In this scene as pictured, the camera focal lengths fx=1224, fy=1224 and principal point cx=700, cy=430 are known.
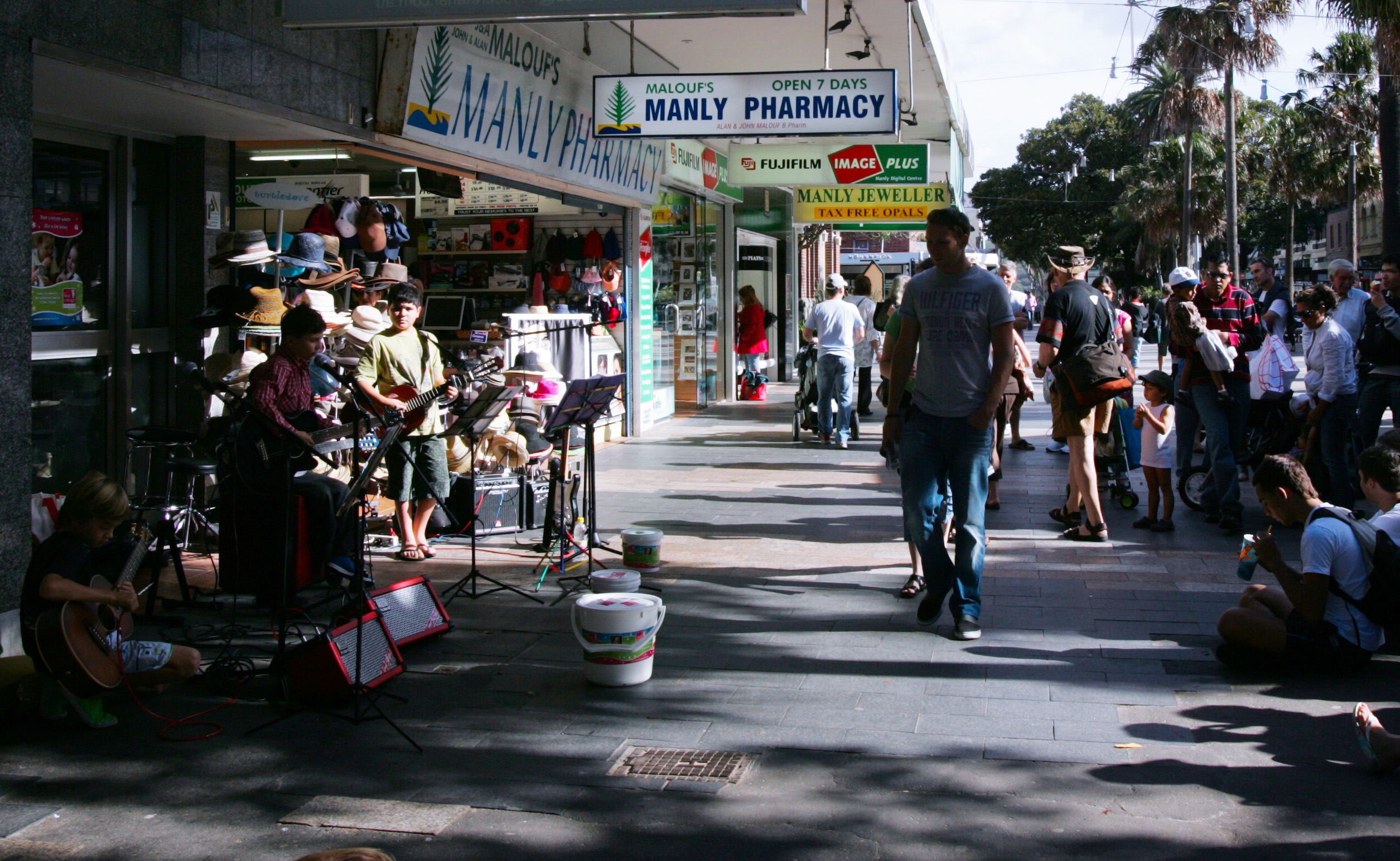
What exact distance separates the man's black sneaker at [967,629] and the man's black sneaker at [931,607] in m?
0.18

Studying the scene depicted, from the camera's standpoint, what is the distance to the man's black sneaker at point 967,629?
19.6 feet

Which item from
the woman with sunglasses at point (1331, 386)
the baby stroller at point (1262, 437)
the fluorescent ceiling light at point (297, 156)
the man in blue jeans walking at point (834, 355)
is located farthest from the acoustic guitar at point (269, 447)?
the man in blue jeans walking at point (834, 355)

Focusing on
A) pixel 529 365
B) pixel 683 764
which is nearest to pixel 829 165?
pixel 529 365

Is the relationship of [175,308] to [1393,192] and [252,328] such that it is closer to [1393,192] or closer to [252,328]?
[252,328]

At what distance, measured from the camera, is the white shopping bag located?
32.0ft

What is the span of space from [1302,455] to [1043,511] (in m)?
1.94

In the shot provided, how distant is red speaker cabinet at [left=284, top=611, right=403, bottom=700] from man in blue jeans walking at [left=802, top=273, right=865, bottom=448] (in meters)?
9.18

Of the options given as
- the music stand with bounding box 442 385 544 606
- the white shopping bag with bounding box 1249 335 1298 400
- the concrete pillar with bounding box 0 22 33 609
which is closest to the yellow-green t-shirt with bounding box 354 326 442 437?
the music stand with bounding box 442 385 544 606

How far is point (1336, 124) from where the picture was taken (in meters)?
44.0

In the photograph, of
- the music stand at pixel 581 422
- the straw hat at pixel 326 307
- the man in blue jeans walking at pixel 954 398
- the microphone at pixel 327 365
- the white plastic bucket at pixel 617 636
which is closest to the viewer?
the white plastic bucket at pixel 617 636

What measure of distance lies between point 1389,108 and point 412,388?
1048cm

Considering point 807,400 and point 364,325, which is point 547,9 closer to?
point 364,325

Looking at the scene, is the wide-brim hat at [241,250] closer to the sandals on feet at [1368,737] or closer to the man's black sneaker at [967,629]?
the man's black sneaker at [967,629]

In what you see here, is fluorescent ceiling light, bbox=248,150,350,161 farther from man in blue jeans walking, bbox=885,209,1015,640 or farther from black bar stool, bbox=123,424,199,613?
man in blue jeans walking, bbox=885,209,1015,640
